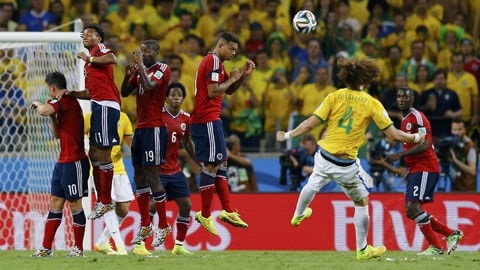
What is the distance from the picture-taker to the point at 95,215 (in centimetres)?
1475

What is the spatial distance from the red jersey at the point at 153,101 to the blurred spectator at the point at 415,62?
832 centimetres

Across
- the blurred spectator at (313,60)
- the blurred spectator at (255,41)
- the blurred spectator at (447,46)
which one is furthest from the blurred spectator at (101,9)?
the blurred spectator at (447,46)

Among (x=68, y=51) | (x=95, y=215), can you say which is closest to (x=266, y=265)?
(x=95, y=215)

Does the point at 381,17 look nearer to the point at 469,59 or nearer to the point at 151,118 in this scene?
the point at 469,59

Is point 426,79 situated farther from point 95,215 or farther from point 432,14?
point 95,215

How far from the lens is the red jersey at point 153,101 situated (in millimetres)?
15102

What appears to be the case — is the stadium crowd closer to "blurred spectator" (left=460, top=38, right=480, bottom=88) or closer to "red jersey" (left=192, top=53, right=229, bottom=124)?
"blurred spectator" (left=460, top=38, right=480, bottom=88)

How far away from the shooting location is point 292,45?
76.4 ft

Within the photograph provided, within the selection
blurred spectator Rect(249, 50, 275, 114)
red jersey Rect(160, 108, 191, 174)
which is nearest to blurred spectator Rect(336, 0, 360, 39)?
blurred spectator Rect(249, 50, 275, 114)

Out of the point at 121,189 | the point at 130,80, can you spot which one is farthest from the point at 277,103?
the point at 130,80

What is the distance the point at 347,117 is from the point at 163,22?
9927mm

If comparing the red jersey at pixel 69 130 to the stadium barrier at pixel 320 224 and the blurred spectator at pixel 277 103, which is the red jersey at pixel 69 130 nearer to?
the stadium barrier at pixel 320 224

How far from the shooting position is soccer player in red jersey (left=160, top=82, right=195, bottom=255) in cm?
1642

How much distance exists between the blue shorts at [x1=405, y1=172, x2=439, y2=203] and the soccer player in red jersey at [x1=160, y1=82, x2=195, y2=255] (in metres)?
3.00
